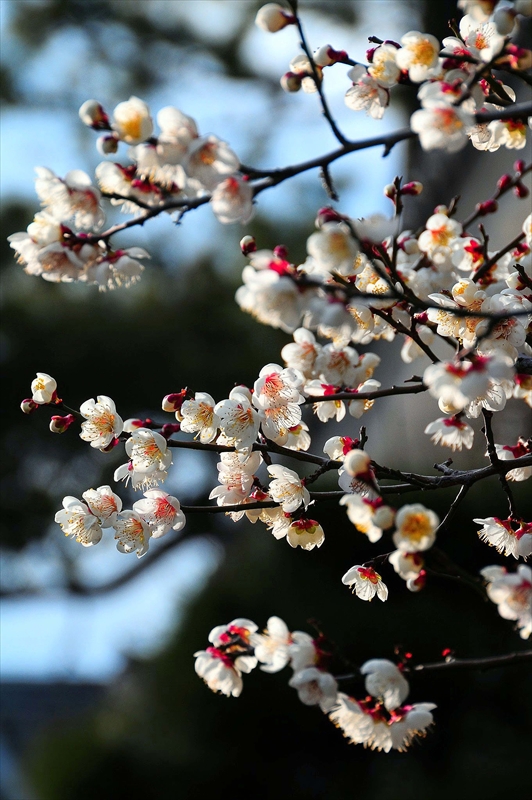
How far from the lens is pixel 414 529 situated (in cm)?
80

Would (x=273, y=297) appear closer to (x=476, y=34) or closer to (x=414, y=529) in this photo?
(x=414, y=529)

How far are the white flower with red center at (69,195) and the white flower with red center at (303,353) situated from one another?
11.9 inches

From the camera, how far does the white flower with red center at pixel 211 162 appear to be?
842 mm

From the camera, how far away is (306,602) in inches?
140

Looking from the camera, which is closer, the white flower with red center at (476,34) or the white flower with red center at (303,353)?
the white flower with red center at (303,353)

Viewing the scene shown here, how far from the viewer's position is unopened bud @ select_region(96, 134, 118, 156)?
34.8 inches

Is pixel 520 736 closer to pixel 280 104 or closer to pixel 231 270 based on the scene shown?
pixel 231 270

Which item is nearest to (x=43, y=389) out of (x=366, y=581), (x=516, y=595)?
(x=366, y=581)

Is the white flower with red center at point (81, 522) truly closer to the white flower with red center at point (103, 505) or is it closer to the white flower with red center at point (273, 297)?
the white flower with red center at point (103, 505)

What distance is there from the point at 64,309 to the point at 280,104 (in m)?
2.56

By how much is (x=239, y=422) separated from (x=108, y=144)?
431mm

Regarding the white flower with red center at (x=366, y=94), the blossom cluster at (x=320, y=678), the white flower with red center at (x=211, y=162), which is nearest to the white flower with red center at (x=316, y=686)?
the blossom cluster at (x=320, y=678)

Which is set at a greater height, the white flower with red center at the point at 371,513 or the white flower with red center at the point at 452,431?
the white flower with red center at the point at 452,431

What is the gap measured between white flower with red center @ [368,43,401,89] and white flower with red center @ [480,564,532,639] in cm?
67
